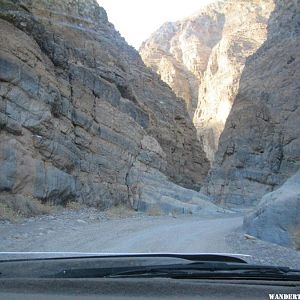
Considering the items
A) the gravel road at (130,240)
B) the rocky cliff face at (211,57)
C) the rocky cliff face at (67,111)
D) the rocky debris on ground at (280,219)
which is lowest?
the gravel road at (130,240)

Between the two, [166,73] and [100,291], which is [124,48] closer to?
[100,291]

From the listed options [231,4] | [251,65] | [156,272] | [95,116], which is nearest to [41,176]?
[95,116]

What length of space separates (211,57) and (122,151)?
218 ft

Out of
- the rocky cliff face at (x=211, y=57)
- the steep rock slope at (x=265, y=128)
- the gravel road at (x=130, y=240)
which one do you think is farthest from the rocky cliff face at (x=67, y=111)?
the rocky cliff face at (x=211, y=57)

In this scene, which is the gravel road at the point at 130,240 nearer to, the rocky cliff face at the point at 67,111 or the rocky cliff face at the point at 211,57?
the rocky cliff face at the point at 67,111

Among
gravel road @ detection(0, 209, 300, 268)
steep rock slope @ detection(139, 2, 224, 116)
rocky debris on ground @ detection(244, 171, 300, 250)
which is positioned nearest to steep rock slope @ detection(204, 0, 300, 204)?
gravel road @ detection(0, 209, 300, 268)

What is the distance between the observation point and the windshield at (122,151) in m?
10.6

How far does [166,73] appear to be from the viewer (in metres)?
80.9

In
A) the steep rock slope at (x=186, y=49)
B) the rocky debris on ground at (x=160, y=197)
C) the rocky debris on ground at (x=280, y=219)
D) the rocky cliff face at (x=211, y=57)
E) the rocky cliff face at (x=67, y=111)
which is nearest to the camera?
the rocky debris on ground at (x=280, y=219)

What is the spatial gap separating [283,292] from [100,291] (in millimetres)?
825

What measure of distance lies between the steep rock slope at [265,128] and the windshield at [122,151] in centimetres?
10

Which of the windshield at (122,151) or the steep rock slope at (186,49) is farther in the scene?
the steep rock slope at (186,49)

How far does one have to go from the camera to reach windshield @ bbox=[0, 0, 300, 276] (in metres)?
10.6

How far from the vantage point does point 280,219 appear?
1065cm
